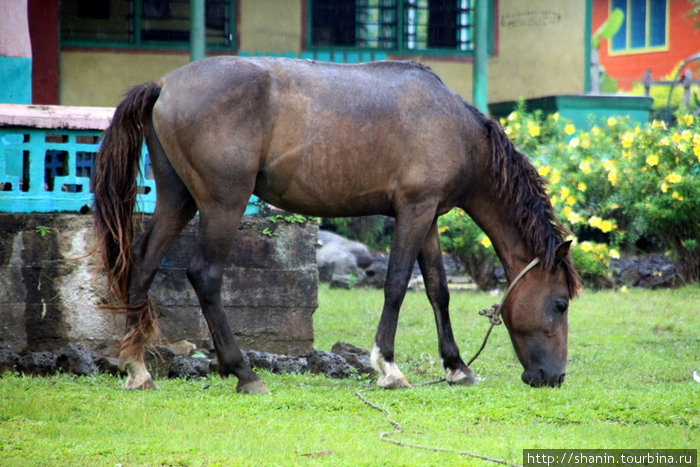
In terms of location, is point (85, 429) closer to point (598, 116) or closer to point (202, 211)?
point (202, 211)

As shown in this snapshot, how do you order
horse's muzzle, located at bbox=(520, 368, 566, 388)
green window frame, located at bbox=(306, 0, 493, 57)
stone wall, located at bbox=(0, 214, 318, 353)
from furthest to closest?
green window frame, located at bbox=(306, 0, 493, 57), stone wall, located at bbox=(0, 214, 318, 353), horse's muzzle, located at bbox=(520, 368, 566, 388)

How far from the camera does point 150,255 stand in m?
6.02

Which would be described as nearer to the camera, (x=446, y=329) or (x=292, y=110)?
(x=292, y=110)

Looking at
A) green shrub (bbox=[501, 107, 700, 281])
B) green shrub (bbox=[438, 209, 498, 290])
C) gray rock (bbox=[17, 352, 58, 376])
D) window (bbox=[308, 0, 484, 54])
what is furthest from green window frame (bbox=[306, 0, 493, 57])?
Answer: gray rock (bbox=[17, 352, 58, 376])

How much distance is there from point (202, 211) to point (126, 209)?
57 centimetres

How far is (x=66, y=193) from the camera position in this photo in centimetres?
723

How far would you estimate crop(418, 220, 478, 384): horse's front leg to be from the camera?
6465mm

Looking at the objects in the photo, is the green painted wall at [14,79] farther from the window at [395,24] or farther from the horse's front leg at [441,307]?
the window at [395,24]

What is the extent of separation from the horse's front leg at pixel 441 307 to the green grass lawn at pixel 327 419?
0.20 meters

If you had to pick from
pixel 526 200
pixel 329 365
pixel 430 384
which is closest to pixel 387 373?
pixel 430 384

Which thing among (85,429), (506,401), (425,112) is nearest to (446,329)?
(506,401)

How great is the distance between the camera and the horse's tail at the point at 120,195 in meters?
5.92

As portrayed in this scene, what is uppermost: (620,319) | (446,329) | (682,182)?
(682,182)

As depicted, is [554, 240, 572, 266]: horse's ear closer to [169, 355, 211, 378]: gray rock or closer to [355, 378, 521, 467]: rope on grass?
[355, 378, 521, 467]: rope on grass
